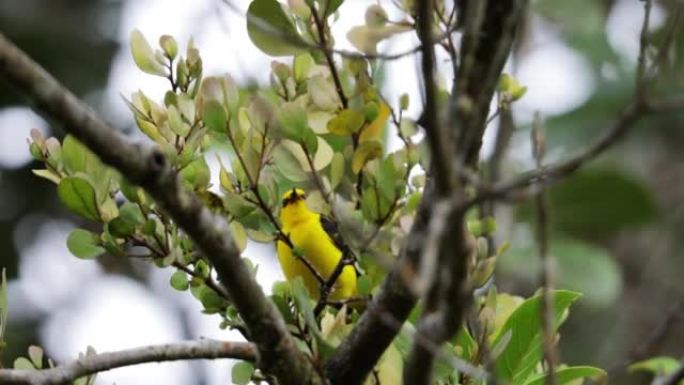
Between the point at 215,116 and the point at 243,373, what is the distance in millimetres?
349

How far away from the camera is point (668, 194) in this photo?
5137 millimetres

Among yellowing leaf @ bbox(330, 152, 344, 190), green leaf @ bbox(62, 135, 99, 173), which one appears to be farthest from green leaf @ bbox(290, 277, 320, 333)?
green leaf @ bbox(62, 135, 99, 173)

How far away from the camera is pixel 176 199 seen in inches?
52.9

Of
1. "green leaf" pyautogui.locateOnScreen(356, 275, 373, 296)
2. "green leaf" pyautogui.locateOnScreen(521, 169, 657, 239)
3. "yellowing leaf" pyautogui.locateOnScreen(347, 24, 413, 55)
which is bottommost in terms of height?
"green leaf" pyautogui.locateOnScreen(356, 275, 373, 296)

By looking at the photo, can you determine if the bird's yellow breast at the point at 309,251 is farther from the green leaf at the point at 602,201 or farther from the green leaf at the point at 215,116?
the green leaf at the point at 602,201

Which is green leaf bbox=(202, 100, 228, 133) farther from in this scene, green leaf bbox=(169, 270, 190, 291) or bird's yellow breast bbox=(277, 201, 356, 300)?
bird's yellow breast bbox=(277, 201, 356, 300)

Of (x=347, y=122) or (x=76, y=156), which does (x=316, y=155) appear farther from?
(x=76, y=156)

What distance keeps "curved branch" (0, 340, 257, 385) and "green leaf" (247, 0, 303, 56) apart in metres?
0.44

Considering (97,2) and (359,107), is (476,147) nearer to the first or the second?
(359,107)

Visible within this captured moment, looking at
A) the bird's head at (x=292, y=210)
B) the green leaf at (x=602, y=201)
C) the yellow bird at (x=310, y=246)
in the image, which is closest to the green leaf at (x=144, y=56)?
the yellow bird at (x=310, y=246)

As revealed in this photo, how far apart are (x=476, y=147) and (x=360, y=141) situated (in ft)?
1.37

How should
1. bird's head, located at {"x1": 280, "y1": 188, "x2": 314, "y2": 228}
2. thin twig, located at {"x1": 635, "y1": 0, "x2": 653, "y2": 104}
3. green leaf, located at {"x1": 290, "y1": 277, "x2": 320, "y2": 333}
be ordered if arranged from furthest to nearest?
bird's head, located at {"x1": 280, "y1": 188, "x2": 314, "y2": 228}
green leaf, located at {"x1": 290, "y1": 277, "x2": 320, "y2": 333}
thin twig, located at {"x1": 635, "y1": 0, "x2": 653, "y2": 104}

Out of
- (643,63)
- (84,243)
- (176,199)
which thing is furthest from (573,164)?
(84,243)

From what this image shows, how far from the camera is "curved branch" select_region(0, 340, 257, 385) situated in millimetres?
1542
